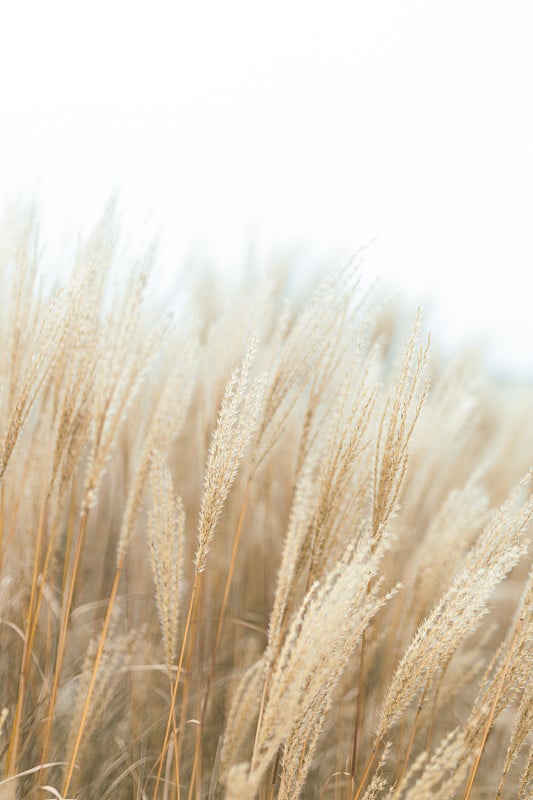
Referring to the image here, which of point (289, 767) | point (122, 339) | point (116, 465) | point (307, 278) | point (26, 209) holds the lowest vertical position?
point (289, 767)

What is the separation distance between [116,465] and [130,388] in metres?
1.07

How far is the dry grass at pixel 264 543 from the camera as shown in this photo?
0.81 m

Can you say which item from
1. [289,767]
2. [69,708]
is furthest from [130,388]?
[69,708]

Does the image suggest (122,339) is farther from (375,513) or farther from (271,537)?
(271,537)

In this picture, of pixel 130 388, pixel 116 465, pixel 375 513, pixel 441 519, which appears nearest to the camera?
pixel 375 513

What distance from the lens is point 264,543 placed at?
1.87 m

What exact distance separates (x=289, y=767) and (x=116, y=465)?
1455mm

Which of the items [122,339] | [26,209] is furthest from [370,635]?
[26,209]

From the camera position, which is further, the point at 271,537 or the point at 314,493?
the point at 271,537

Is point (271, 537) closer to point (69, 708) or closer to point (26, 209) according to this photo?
point (69, 708)

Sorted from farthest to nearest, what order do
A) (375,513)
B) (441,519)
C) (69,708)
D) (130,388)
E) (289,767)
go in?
1. (69,708)
2. (441,519)
3. (130,388)
4. (375,513)
5. (289,767)

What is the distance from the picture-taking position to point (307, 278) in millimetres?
3164

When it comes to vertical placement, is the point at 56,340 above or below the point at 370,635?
above

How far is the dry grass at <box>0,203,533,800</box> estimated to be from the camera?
0.81 m
